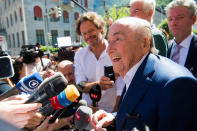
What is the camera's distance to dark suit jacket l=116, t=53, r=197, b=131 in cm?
96

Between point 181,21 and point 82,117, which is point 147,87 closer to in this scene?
point 82,117

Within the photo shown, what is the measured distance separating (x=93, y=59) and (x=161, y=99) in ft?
4.85

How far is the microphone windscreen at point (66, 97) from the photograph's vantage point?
1.25 metres

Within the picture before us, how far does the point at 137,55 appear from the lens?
1.36 meters

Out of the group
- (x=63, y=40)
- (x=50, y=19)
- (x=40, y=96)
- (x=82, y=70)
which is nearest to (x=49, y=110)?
(x=40, y=96)

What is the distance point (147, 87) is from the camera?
1122 mm

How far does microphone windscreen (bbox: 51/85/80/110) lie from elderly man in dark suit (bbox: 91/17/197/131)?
0.29 metres

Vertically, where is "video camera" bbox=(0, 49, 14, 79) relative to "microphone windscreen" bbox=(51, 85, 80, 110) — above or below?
above

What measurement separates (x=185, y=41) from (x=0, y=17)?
37931 millimetres

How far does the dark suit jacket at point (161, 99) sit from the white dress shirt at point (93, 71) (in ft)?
3.31

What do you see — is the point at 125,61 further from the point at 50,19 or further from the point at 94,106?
the point at 50,19

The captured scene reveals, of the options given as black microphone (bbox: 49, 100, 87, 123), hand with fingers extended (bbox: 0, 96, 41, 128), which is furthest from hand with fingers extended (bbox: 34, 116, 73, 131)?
hand with fingers extended (bbox: 0, 96, 41, 128)

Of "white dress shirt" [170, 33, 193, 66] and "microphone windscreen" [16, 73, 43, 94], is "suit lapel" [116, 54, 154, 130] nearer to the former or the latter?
"microphone windscreen" [16, 73, 43, 94]

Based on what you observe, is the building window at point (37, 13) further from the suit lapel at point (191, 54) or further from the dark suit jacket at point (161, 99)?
the dark suit jacket at point (161, 99)
